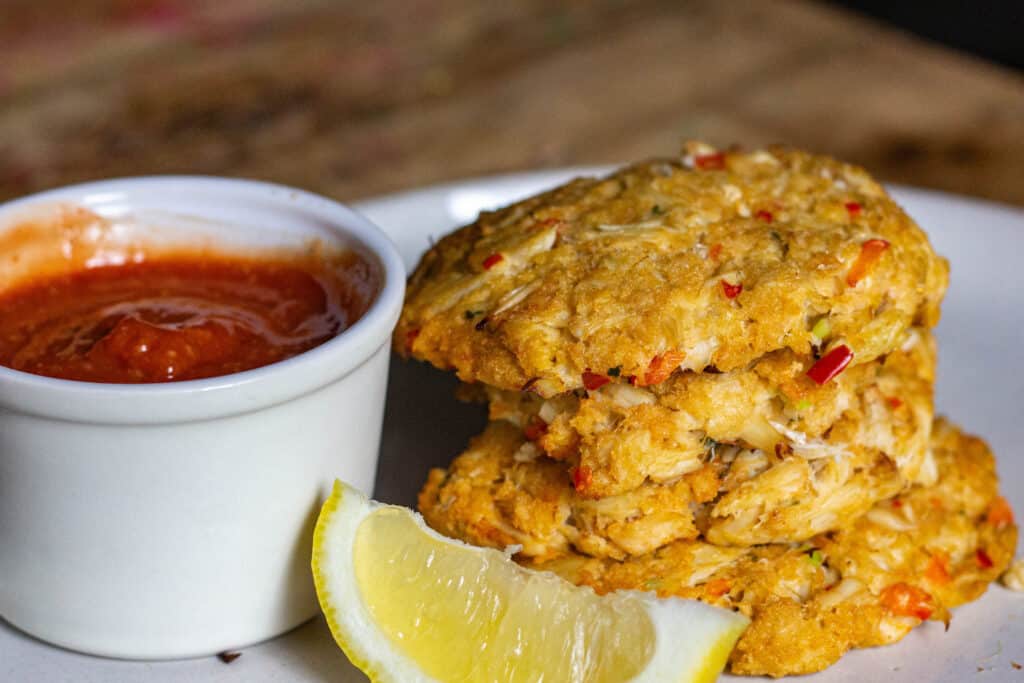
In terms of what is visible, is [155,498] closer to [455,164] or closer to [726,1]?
[455,164]

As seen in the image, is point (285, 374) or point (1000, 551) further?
point (1000, 551)

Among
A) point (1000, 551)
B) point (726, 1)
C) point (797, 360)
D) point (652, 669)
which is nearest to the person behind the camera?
point (652, 669)

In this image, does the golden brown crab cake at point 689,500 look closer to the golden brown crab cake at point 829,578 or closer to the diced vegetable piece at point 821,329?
the golden brown crab cake at point 829,578

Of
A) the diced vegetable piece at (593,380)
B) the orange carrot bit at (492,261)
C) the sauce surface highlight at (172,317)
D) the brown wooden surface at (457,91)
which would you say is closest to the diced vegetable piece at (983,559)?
the diced vegetable piece at (593,380)

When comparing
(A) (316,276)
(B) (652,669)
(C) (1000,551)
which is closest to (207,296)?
(A) (316,276)

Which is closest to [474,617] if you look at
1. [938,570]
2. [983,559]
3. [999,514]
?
[938,570]

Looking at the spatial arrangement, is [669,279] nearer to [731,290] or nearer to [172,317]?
[731,290]

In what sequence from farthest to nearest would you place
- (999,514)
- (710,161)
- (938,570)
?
(710,161), (999,514), (938,570)
